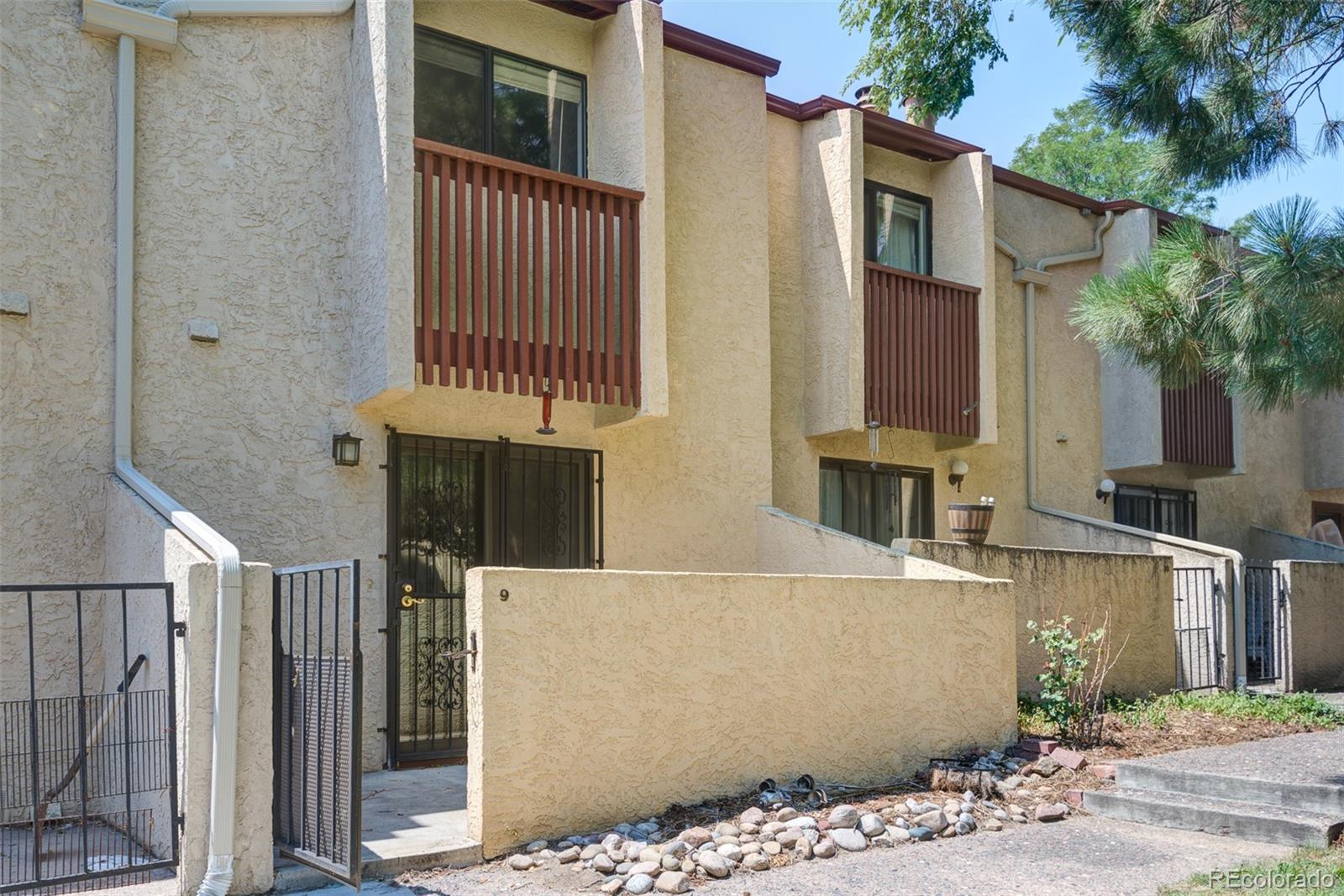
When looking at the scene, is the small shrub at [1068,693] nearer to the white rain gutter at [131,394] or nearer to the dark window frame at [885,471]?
the dark window frame at [885,471]

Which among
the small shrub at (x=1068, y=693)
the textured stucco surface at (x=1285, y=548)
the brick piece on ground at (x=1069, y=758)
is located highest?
the textured stucco surface at (x=1285, y=548)

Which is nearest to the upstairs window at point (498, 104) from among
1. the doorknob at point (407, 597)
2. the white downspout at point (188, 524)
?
the white downspout at point (188, 524)

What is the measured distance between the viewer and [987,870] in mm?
6508

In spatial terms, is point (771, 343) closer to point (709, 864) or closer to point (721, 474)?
point (721, 474)

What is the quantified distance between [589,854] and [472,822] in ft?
2.26

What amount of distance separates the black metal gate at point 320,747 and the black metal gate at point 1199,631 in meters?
9.29

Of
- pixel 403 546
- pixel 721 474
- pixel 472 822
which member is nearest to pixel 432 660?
pixel 403 546

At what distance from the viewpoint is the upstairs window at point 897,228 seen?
42.7 ft

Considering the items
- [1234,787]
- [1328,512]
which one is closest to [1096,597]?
[1234,787]

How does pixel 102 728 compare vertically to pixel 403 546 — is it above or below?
below

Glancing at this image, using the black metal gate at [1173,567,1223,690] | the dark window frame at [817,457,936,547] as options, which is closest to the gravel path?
the dark window frame at [817,457,936,547]

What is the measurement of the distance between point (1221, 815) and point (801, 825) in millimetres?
2670

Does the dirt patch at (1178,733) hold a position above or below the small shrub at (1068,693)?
below

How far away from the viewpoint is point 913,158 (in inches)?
527
